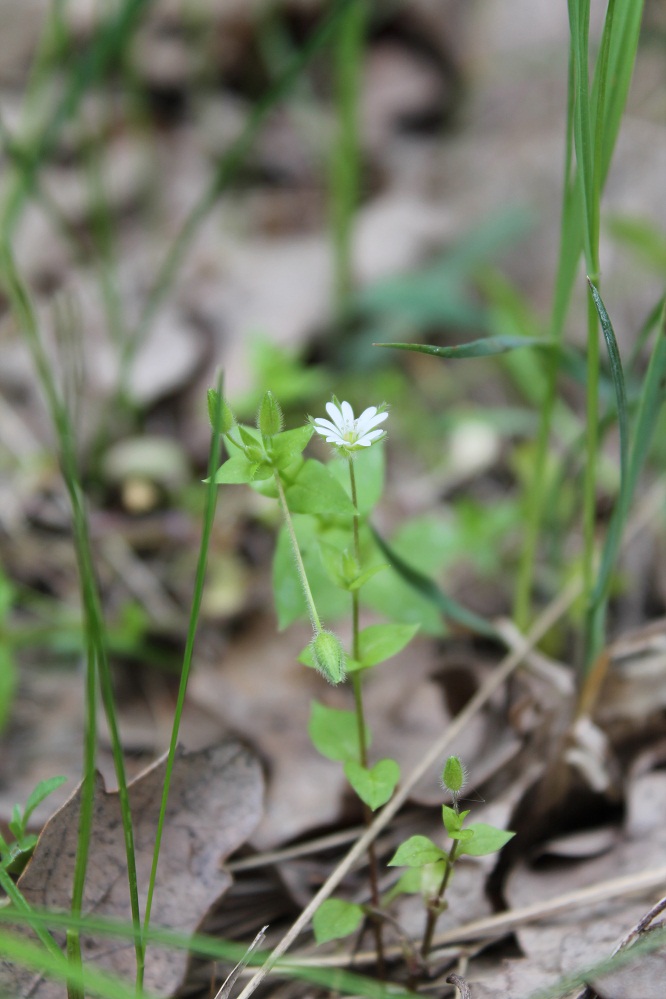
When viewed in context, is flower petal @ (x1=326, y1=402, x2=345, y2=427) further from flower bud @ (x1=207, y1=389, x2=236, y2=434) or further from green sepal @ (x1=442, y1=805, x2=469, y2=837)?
green sepal @ (x1=442, y1=805, x2=469, y2=837)

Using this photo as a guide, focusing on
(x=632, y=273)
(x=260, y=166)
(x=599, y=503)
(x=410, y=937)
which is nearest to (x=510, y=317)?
(x=632, y=273)

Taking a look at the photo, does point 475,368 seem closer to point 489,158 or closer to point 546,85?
point 489,158

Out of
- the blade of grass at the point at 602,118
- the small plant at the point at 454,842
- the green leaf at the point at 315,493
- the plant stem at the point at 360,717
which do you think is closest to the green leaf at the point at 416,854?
the small plant at the point at 454,842

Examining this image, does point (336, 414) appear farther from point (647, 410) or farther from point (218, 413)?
point (647, 410)

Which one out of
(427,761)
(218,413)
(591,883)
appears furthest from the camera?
(427,761)

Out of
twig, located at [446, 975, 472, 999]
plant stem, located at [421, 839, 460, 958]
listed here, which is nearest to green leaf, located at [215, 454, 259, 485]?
plant stem, located at [421, 839, 460, 958]

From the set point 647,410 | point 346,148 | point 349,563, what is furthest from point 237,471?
point 346,148
